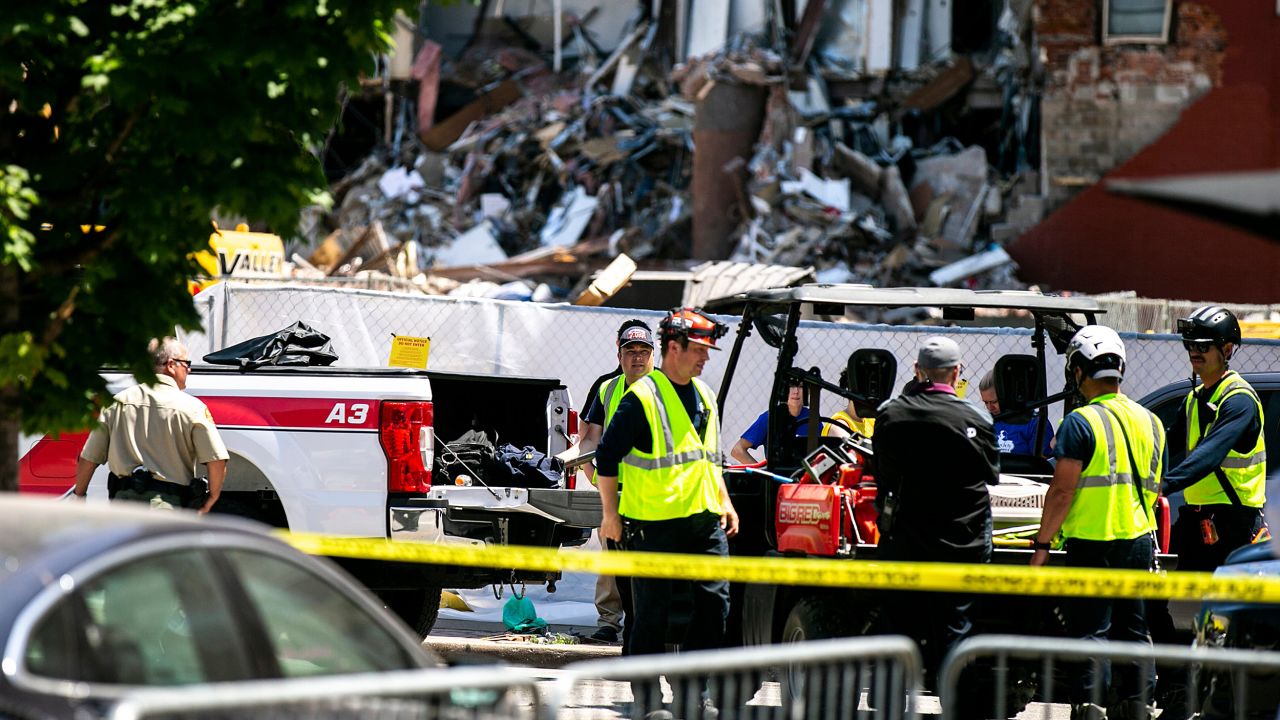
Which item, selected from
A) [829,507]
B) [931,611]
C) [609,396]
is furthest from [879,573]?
[609,396]

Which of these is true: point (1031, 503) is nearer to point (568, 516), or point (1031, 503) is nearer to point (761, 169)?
point (568, 516)

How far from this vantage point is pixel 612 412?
8.62 meters

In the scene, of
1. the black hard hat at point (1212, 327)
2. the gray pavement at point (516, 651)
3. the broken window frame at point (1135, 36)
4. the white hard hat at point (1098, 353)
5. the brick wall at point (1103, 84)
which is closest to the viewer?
the white hard hat at point (1098, 353)

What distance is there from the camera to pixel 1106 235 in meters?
21.5

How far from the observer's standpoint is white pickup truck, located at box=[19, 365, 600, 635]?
898 cm

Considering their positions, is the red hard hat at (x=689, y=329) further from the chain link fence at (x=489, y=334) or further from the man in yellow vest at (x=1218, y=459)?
the chain link fence at (x=489, y=334)

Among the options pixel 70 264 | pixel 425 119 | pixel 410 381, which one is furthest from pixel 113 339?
pixel 425 119

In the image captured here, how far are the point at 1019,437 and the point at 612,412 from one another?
7.69 ft

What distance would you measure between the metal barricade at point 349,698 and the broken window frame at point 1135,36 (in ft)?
62.8

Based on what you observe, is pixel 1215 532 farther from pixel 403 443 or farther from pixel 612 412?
pixel 403 443

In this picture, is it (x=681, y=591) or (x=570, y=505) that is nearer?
(x=681, y=591)

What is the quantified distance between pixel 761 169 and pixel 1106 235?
4.56 metres

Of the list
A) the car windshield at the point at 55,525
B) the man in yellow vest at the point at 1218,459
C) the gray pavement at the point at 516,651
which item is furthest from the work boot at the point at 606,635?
the car windshield at the point at 55,525

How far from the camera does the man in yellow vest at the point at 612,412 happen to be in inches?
352
